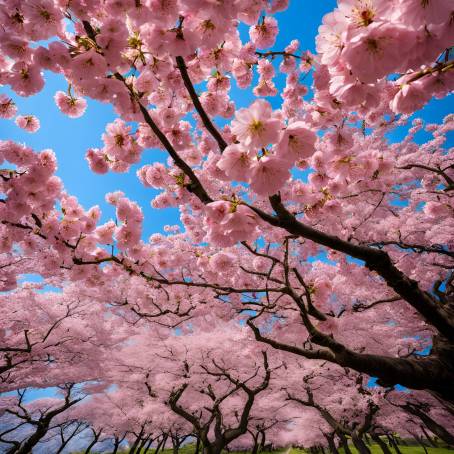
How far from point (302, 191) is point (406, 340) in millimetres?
13200

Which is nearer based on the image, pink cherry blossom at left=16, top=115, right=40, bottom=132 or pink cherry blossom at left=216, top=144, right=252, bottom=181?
pink cherry blossom at left=216, top=144, right=252, bottom=181

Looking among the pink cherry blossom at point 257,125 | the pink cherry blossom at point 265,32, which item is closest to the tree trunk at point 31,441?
the pink cherry blossom at point 257,125

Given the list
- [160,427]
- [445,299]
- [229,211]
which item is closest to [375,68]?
[229,211]

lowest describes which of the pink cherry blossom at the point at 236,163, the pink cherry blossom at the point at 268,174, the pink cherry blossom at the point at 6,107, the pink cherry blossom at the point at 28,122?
the pink cherry blossom at the point at 268,174

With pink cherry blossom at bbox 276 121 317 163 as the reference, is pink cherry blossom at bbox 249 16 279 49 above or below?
above

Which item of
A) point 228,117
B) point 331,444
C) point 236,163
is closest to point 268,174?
point 236,163

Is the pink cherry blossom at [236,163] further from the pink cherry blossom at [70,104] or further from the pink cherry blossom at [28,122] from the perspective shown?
the pink cherry blossom at [28,122]

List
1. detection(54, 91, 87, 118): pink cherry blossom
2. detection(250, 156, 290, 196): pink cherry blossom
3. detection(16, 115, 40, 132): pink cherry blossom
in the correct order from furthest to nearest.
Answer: detection(16, 115, 40, 132): pink cherry blossom < detection(54, 91, 87, 118): pink cherry blossom < detection(250, 156, 290, 196): pink cherry blossom

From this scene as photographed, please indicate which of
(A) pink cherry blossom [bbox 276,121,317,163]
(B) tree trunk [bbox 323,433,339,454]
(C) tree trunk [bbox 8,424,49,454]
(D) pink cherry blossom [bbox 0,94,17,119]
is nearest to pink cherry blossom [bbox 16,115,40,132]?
(D) pink cherry blossom [bbox 0,94,17,119]

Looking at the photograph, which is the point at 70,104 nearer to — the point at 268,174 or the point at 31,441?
the point at 268,174

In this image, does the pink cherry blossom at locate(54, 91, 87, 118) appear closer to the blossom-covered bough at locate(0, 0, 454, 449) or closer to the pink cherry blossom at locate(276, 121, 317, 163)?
the blossom-covered bough at locate(0, 0, 454, 449)

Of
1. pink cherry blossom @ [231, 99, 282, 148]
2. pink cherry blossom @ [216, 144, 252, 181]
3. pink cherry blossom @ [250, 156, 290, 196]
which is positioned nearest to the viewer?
pink cherry blossom @ [231, 99, 282, 148]

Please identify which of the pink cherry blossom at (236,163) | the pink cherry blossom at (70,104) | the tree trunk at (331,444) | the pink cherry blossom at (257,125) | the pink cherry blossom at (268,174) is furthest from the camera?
the tree trunk at (331,444)

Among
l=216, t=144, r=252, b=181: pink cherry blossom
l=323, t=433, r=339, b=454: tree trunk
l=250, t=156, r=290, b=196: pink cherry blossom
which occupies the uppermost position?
l=216, t=144, r=252, b=181: pink cherry blossom
